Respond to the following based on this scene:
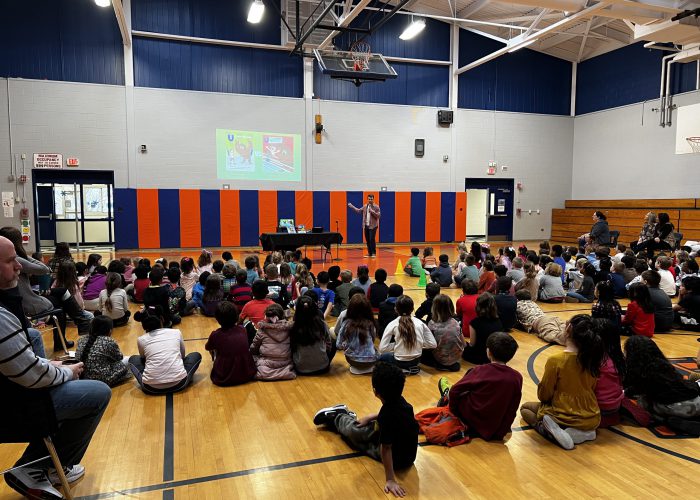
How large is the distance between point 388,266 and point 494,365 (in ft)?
30.8

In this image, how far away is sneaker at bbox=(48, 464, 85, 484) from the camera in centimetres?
287

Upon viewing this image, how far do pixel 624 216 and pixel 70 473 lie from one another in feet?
64.4

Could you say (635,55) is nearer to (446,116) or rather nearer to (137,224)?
(446,116)

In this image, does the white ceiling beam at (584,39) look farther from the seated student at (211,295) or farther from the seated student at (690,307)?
the seated student at (211,295)

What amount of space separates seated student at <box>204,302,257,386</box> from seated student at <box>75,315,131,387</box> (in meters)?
0.84

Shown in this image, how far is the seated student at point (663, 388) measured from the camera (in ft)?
12.4

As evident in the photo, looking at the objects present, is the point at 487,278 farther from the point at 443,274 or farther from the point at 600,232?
the point at 600,232

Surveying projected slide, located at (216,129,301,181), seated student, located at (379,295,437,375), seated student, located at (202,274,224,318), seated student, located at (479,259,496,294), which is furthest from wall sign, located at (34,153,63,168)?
seated student, located at (379,295,437,375)

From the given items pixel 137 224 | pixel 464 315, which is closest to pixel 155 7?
pixel 137 224

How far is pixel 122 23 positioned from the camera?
45.0 ft

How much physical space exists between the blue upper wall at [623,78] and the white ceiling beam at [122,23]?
17.0m

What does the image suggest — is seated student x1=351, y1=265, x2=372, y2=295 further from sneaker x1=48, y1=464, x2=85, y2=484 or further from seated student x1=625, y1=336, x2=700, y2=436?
sneaker x1=48, y1=464, x2=85, y2=484

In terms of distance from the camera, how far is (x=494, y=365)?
11.7 ft

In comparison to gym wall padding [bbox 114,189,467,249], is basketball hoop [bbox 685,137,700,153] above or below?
above
